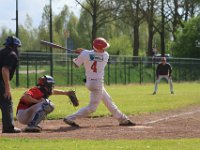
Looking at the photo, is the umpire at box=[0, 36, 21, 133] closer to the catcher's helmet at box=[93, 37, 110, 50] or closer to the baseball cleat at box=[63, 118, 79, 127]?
the baseball cleat at box=[63, 118, 79, 127]

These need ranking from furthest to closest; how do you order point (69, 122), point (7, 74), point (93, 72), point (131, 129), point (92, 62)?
point (69, 122) → point (93, 72) → point (92, 62) → point (131, 129) → point (7, 74)

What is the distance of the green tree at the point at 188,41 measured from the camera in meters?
65.8

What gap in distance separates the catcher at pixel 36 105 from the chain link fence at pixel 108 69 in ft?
94.4

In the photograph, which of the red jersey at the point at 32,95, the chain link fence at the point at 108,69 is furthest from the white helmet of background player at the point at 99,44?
the chain link fence at the point at 108,69

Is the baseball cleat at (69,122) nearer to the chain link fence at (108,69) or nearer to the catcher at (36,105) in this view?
the catcher at (36,105)

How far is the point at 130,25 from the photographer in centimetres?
6500

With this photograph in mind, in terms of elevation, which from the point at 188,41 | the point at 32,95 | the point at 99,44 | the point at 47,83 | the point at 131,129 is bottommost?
the point at 131,129

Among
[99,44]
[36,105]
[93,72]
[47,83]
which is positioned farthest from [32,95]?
[99,44]

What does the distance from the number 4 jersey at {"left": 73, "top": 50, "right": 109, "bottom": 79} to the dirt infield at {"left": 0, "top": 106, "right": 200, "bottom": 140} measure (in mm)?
1334

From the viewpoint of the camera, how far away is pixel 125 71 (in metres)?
53.3

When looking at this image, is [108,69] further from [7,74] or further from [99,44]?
[7,74]

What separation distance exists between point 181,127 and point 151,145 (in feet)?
13.5

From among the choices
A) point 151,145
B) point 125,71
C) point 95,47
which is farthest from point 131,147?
point 125,71

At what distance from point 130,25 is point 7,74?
53.5 m
